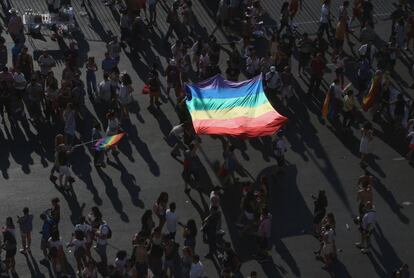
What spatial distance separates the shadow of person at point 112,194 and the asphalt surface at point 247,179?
0.03 m

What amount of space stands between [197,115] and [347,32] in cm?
992

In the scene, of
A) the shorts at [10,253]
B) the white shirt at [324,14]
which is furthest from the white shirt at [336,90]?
the shorts at [10,253]

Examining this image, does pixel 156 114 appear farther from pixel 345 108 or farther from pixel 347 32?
pixel 347 32

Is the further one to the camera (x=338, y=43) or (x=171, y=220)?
(x=338, y=43)

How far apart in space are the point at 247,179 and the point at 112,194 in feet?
12.7

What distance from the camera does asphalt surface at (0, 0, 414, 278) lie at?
2497cm

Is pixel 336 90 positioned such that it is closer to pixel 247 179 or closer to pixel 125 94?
pixel 247 179

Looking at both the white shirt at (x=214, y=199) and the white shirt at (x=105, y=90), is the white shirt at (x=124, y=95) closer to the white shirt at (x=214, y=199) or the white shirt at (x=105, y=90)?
the white shirt at (x=105, y=90)

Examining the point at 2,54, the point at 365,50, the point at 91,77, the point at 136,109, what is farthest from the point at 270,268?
the point at 2,54

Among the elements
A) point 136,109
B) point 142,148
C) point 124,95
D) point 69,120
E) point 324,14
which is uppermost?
point 324,14

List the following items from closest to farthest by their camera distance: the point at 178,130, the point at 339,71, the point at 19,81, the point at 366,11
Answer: the point at 178,130, the point at 19,81, the point at 339,71, the point at 366,11

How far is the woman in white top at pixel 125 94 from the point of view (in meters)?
30.0

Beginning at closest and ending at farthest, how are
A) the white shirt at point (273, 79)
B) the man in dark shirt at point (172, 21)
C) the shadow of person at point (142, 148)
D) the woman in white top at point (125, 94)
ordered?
the shadow of person at point (142, 148), the woman in white top at point (125, 94), the white shirt at point (273, 79), the man in dark shirt at point (172, 21)

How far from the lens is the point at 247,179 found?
27750 millimetres
